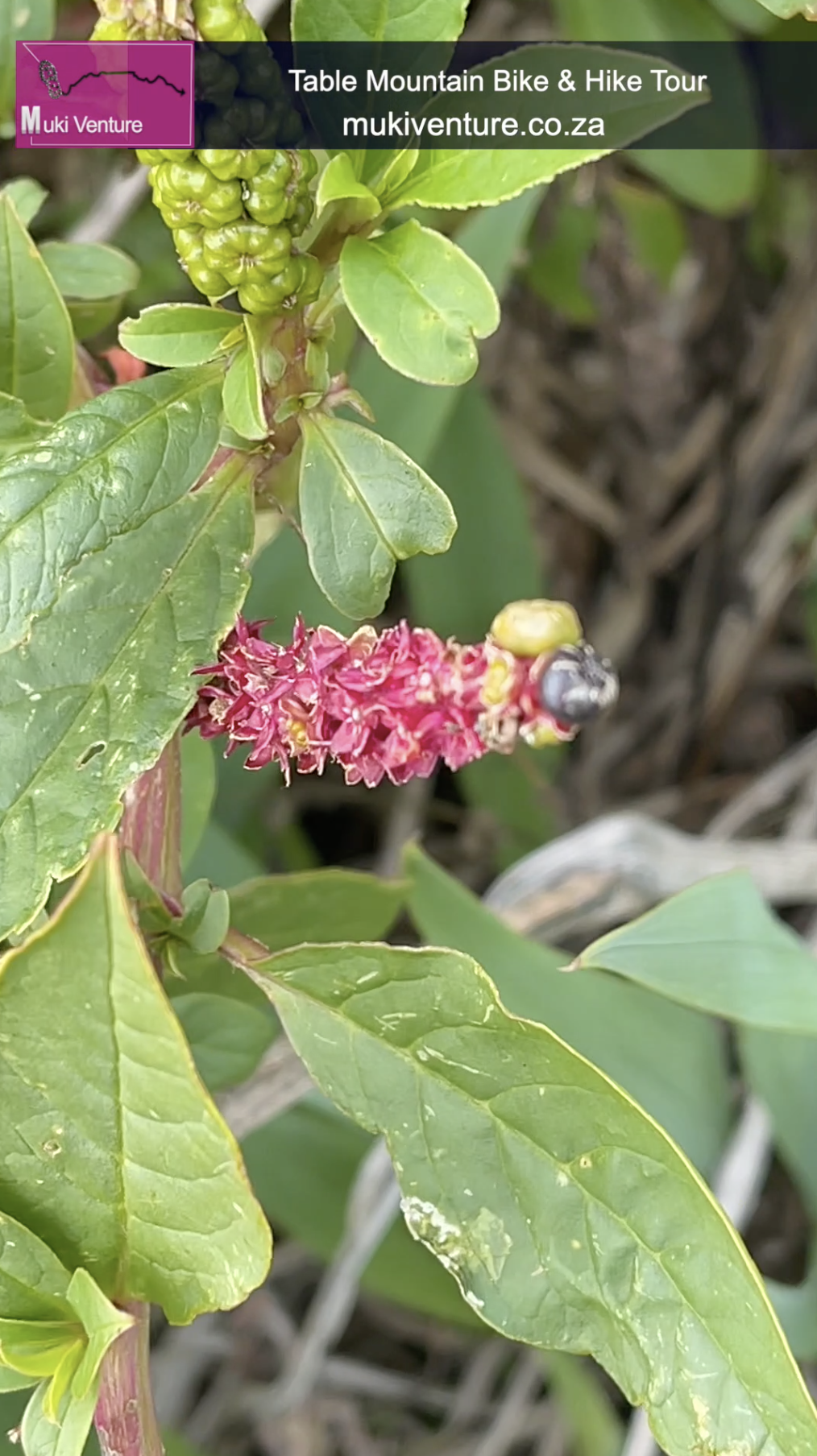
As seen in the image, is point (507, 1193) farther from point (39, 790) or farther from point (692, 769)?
point (692, 769)

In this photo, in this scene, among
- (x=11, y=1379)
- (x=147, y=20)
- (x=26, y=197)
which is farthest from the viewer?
(x=26, y=197)

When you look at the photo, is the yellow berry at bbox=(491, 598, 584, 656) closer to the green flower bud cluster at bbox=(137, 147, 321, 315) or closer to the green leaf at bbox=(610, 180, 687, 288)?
the green flower bud cluster at bbox=(137, 147, 321, 315)

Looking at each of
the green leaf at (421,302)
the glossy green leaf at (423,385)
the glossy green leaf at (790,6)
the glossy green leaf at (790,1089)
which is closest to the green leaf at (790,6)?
the glossy green leaf at (790,6)

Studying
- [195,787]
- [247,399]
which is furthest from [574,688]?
[195,787]

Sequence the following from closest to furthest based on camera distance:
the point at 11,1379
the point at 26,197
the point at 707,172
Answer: the point at 11,1379
the point at 26,197
the point at 707,172

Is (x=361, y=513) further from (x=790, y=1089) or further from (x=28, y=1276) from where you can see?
(x=790, y=1089)

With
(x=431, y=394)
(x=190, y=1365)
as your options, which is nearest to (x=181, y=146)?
(x=431, y=394)

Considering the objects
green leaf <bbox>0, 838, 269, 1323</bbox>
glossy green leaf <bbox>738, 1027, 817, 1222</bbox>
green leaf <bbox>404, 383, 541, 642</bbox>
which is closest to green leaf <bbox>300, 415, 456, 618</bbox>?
green leaf <bbox>0, 838, 269, 1323</bbox>
